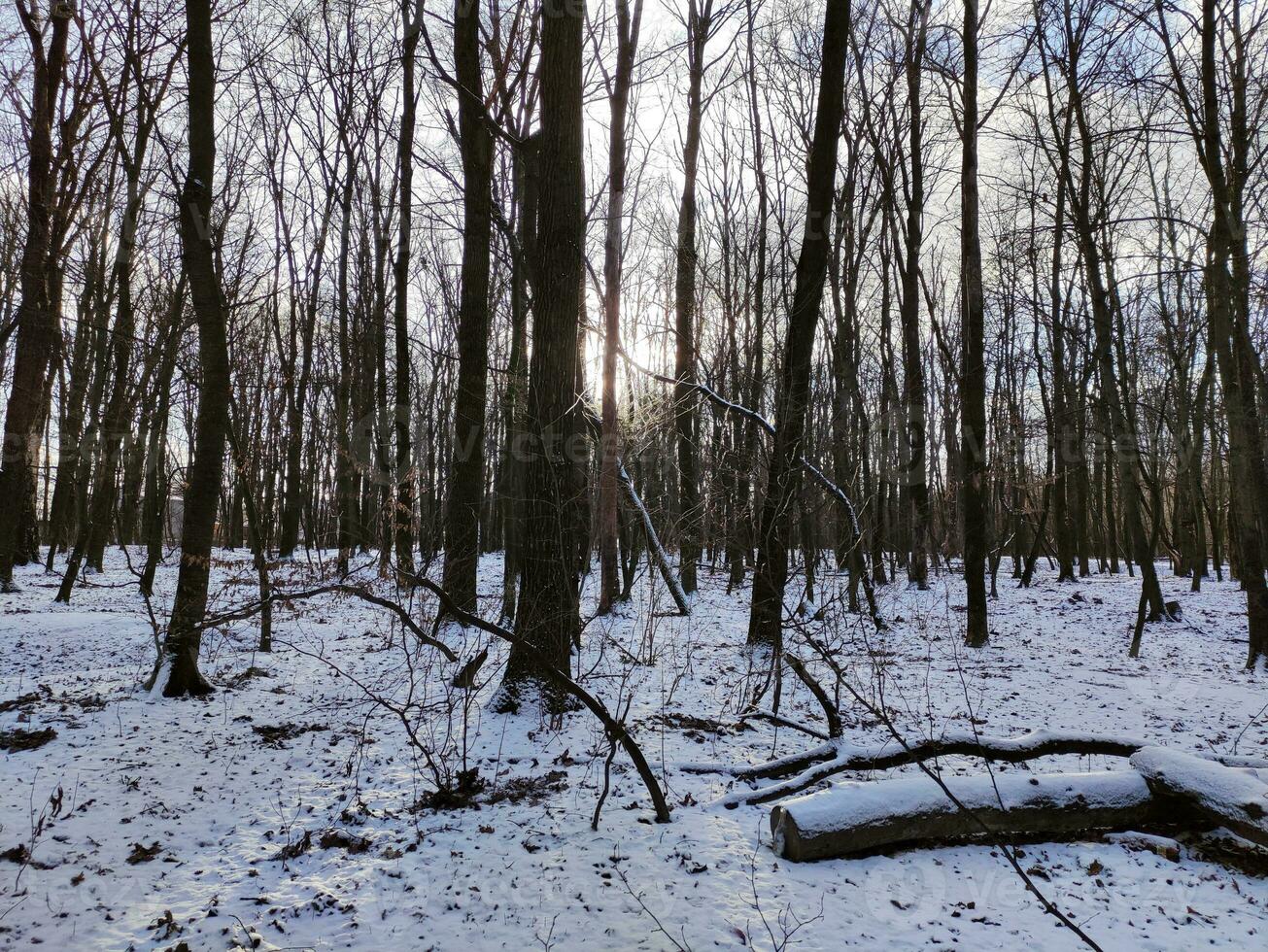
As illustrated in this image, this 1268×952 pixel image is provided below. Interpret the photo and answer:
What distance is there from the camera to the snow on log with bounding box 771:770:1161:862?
3.44 meters

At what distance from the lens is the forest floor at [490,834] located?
290cm

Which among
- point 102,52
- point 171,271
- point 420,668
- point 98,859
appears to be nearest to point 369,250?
point 171,271

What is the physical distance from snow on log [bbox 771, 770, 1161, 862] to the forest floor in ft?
0.38

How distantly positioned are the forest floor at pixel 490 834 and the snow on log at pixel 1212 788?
25cm

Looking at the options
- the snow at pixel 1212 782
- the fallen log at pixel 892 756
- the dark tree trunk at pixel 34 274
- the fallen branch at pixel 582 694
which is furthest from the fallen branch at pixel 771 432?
the dark tree trunk at pixel 34 274

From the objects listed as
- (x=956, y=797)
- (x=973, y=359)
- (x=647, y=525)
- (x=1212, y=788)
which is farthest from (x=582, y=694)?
(x=973, y=359)

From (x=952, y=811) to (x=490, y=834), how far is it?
2.48m

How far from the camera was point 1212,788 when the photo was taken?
3625 mm

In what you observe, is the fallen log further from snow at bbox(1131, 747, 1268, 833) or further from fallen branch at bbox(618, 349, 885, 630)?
fallen branch at bbox(618, 349, 885, 630)

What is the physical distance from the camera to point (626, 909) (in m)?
3.00

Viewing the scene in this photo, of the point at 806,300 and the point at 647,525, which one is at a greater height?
the point at 806,300

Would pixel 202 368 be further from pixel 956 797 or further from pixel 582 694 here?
pixel 956 797

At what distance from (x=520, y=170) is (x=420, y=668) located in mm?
9088

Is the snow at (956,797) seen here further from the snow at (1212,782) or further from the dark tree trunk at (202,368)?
the dark tree trunk at (202,368)
